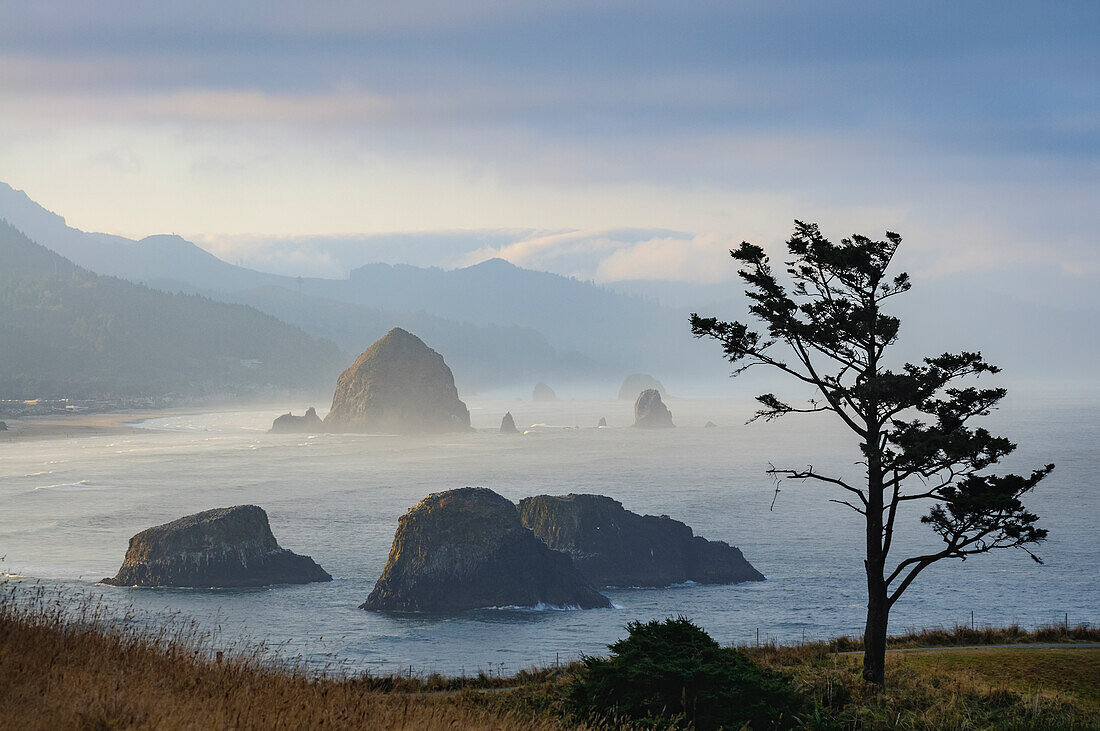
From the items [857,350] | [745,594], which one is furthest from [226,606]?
[857,350]

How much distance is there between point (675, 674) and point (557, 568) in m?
59.2

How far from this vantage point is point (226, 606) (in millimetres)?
70125

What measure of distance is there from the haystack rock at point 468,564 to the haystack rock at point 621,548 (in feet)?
26.9

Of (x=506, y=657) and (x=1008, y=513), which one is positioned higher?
(x=1008, y=513)

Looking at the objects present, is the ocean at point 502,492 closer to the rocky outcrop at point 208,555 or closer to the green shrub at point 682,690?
the rocky outcrop at point 208,555

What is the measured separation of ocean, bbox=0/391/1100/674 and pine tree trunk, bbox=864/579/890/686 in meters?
15.8

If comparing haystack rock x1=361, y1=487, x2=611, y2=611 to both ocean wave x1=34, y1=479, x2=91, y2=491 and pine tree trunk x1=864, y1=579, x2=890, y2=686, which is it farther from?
ocean wave x1=34, y1=479, x2=91, y2=491

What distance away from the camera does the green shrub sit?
16422 mm

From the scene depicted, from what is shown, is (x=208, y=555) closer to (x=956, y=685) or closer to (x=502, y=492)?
(x=502, y=492)

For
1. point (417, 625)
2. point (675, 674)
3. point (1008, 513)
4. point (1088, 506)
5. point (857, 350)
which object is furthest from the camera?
point (1088, 506)

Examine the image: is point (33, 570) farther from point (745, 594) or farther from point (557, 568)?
point (745, 594)

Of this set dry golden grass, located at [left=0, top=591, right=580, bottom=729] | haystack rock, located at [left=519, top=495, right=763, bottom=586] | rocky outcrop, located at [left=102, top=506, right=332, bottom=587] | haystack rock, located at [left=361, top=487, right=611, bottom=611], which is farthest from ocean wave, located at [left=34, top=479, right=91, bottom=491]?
dry golden grass, located at [left=0, top=591, right=580, bottom=729]

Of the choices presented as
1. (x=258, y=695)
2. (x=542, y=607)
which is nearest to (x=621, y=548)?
(x=542, y=607)

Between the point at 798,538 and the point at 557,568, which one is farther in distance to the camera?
the point at 798,538
